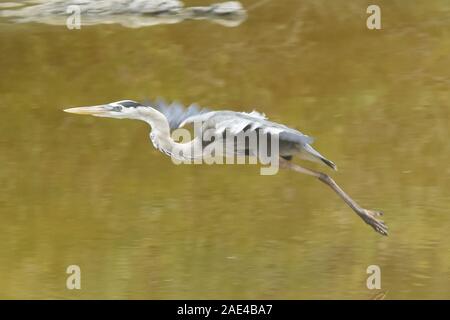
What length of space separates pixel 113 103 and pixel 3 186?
1.36ft

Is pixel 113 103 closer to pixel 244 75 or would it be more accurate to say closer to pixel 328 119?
pixel 244 75

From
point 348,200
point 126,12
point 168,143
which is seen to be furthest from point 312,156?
point 126,12

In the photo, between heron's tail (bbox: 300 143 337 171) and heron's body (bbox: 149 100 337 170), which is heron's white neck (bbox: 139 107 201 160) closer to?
heron's body (bbox: 149 100 337 170)

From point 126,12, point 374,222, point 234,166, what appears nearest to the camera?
point 374,222

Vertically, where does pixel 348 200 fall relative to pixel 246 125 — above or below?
below

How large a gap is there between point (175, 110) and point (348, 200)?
59 centimetres

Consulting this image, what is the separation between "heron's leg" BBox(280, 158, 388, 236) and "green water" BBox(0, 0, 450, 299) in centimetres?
3

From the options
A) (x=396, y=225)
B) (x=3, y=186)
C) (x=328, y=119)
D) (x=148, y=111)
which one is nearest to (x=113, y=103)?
(x=148, y=111)

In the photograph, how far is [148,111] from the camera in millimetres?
2627

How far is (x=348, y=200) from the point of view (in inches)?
99.0

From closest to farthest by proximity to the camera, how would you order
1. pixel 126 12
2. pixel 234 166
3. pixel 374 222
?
pixel 374 222 < pixel 234 166 < pixel 126 12

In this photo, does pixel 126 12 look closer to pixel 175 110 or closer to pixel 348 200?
pixel 175 110

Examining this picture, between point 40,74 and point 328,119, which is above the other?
point 40,74

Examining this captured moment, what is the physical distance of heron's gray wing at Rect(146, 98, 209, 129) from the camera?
2.64m
